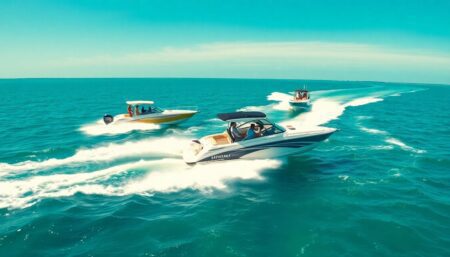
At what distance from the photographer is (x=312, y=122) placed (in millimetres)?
32719

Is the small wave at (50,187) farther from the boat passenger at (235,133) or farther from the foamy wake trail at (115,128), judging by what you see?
the foamy wake trail at (115,128)

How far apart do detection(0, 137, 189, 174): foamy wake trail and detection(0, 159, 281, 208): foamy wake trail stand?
2272 mm

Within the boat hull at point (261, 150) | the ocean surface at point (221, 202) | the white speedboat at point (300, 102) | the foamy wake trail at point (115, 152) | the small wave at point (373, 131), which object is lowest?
the ocean surface at point (221, 202)

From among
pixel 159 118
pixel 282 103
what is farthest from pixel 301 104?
pixel 159 118

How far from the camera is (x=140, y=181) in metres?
15.0

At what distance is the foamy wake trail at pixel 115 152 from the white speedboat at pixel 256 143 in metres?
3.85

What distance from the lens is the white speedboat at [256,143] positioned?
16281 millimetres

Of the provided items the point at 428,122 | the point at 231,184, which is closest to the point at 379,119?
the point at 428,122

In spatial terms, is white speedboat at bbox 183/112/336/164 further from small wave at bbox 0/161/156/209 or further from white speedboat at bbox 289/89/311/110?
white speedboat at bbox 289/89/311/110

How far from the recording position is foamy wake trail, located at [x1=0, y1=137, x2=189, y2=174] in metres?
17.1

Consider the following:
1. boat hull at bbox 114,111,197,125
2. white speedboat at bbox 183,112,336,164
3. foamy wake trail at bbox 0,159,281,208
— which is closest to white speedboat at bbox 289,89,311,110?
boat hull at bbox 114,111,197,125

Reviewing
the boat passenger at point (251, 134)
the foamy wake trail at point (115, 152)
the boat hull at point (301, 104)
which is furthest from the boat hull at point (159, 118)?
the boat hull at point (301, 104)

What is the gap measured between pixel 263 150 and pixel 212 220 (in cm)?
616

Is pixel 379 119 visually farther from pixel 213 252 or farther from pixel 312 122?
pixel 213 252
